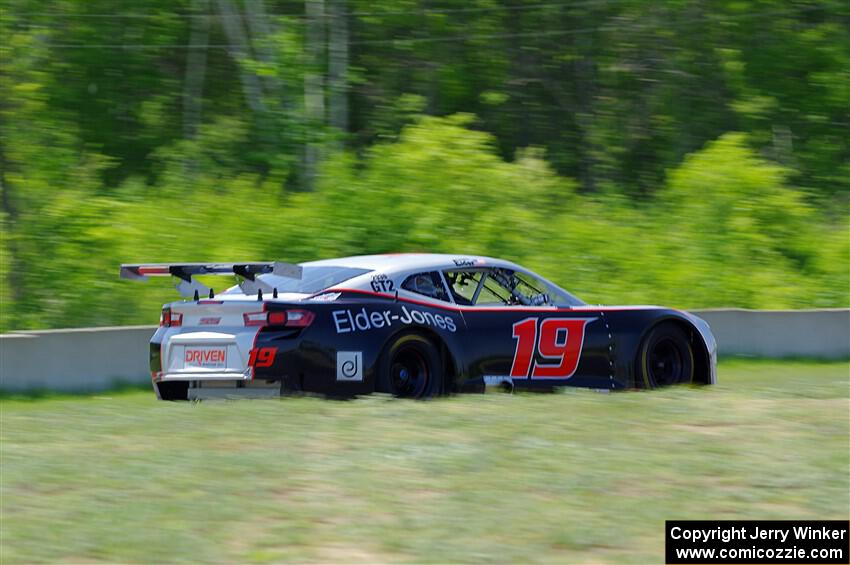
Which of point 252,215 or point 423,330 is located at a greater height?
point 252,215

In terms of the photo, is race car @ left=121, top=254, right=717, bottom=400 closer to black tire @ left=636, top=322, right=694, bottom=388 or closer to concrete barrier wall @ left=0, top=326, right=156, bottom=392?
black tire @ left=636, top=322, right=694, bottom=388

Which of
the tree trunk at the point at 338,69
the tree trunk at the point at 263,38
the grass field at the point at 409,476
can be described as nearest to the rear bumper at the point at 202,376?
the grass field at the point at 409,476

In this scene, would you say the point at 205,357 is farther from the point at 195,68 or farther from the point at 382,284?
the point at 195,68

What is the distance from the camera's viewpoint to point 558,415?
9117mm

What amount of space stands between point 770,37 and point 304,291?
1090 inches

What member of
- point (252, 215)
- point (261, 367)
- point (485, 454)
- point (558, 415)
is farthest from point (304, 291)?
Result: point (252, 215)

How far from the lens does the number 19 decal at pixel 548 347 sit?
424 inches

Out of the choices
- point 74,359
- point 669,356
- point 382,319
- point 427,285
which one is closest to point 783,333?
point 669,356

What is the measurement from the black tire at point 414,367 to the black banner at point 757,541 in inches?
167

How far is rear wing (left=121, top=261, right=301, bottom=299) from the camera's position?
956 centimetres

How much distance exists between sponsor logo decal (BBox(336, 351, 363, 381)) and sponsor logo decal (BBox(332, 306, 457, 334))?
0.59ft

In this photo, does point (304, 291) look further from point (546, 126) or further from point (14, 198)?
point (546, 126)

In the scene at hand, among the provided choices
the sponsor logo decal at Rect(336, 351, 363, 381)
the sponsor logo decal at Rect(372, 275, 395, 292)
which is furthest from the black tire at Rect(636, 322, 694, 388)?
the sponsor logo decal at Rect(336, 351, 363, 381)

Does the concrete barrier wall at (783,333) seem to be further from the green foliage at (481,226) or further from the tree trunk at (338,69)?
the tree trunk at (338,69)
